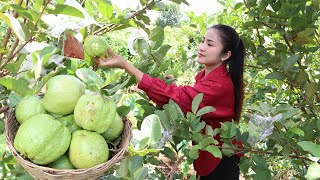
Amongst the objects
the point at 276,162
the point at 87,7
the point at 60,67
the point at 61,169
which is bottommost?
the point at 276,162

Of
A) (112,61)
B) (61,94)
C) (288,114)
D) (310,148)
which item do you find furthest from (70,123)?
(288,114)

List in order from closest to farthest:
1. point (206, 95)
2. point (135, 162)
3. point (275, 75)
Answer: point (135, 162) < point (275, 75) < point (206, 95)

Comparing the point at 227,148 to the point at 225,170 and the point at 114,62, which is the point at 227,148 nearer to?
Answer: the point at 114,62

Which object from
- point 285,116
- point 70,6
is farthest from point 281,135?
point 70,6

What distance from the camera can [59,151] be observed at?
0.82 metres

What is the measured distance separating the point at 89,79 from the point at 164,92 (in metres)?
0.59

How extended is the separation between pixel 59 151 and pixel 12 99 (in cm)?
19

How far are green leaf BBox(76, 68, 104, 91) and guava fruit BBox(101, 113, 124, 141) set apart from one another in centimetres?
11

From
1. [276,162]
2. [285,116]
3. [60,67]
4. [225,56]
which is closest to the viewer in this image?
[60,67]

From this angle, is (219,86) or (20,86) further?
(219,86)

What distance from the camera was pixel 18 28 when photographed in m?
0.88

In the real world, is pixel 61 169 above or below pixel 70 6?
below

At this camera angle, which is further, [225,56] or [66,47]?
[225,56]

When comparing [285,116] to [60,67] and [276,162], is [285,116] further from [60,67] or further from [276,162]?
[276,162]
